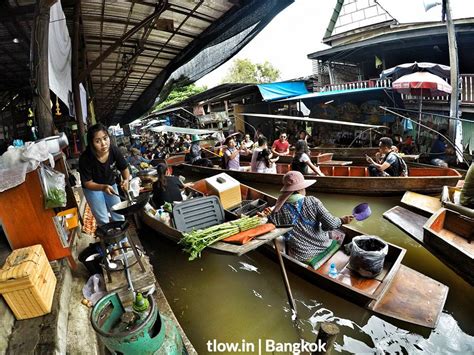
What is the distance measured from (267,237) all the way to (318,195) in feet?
17.8

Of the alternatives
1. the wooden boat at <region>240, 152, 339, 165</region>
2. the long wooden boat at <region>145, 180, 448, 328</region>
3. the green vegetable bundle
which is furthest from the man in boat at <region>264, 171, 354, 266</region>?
the wooden boat at <region>240, 152, 339, 165</region>

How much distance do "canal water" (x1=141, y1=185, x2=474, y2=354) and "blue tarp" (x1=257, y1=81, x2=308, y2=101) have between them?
1041 cm

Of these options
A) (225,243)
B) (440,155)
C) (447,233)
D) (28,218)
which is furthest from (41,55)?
(440,155)

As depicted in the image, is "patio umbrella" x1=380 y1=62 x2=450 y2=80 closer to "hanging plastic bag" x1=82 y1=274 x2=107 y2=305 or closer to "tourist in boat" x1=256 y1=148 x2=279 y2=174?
"tourist in boat" x1=256 y1=148 x2=279 y2=174

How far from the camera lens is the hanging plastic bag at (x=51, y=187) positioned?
3436 mm

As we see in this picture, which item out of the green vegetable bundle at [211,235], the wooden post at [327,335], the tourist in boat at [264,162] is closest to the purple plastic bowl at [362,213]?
the green vegetable bundle at [211,235]

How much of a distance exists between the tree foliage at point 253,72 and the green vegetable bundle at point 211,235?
3615cm

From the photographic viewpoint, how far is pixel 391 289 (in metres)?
3.63

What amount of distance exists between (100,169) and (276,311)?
3.20 m

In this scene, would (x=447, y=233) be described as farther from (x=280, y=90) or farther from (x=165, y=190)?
(x=280, y=90)

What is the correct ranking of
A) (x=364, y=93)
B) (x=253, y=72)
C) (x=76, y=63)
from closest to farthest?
(x=76, y=63) < (x=364, y=93) < (x=253, y=72)

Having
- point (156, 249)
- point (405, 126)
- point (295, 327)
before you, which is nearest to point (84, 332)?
point (295, 327)

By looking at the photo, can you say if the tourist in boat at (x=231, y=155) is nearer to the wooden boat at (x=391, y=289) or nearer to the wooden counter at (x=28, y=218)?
the wooden boat at (x=391, y=289)

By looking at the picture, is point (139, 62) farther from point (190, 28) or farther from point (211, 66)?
point (190, 28)
